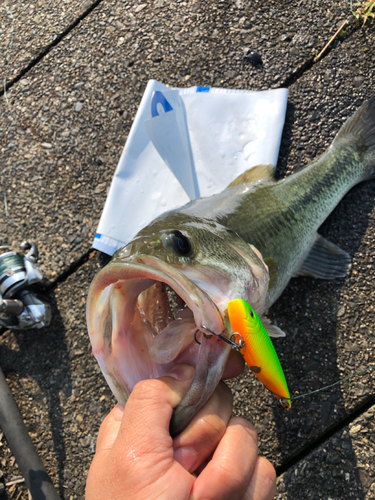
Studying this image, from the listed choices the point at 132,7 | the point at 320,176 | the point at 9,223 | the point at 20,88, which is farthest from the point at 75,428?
the point at 132,7

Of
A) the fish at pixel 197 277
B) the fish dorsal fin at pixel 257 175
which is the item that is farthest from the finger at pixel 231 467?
the fish dorsal fin at pixel 257 175

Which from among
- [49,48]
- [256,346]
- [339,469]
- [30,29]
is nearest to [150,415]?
[256,346]

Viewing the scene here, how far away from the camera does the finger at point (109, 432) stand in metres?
1.32

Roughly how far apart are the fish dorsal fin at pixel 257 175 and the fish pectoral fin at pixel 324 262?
0.52 m

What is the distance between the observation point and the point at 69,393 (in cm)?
247

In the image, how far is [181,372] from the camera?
4.21ft

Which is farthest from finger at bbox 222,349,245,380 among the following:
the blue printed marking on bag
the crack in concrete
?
the crack in concrete

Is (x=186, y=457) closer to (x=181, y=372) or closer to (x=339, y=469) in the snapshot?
(x=181, y=372)

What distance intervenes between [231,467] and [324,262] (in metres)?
1.52

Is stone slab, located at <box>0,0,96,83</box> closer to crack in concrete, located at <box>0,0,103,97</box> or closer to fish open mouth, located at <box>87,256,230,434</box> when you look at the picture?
crack in concrete, located at <box>0,0,103,97</box>

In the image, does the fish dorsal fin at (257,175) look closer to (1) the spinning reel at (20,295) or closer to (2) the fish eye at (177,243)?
(2) the fish eye at (177,243)

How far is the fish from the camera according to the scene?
1.17 metres

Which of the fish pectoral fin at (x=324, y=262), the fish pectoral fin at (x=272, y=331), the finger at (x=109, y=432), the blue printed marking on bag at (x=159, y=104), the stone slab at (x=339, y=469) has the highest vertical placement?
the blue printed marking on bag at (x=159, y=104)

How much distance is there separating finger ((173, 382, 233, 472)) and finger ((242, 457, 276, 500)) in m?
0.19
